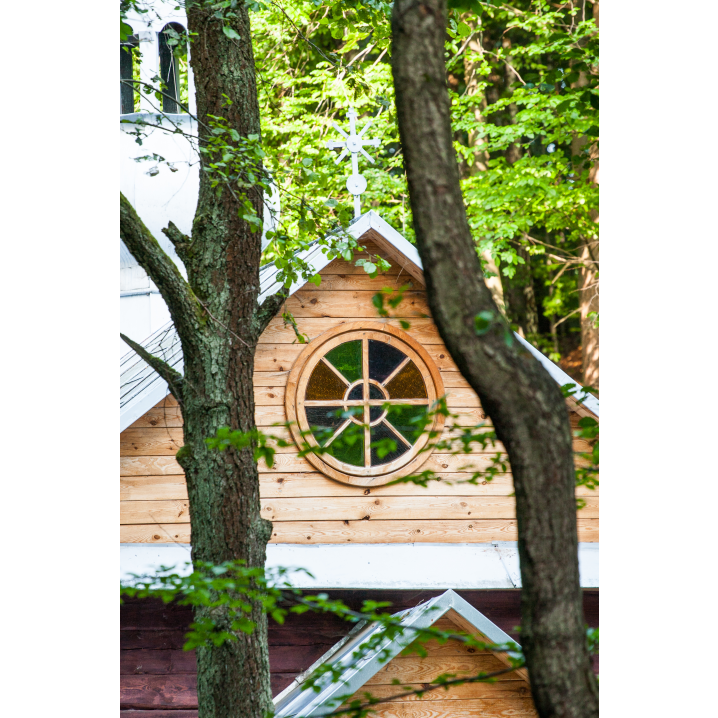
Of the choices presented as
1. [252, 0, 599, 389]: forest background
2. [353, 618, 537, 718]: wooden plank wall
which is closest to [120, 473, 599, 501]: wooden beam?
[353, 618, 537, 718]: wooden plank wall

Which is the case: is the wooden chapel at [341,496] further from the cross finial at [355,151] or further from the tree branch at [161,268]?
the tree branch at [161,268]

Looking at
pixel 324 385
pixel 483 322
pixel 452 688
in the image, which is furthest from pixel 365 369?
pixel 483 322

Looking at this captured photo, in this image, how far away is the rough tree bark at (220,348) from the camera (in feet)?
7.56

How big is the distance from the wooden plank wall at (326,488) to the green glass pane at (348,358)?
166mm

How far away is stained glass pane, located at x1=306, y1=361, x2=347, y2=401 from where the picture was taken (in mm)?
4613

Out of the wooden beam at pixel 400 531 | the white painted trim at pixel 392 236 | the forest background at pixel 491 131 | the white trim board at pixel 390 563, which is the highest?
the forest background at pixel 491 131

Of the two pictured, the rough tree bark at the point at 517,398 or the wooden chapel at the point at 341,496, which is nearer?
the rough tree bark at the point at 517,398

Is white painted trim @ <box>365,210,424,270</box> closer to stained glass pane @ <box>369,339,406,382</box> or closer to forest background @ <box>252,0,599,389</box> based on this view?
stained glass pane @ <box>369,339,406,382</box>

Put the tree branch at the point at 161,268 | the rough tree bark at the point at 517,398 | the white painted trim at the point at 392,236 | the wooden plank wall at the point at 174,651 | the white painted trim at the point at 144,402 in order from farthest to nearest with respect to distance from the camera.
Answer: the white painted trim at the point at 392,236 → the wooden plank wall at the point at 174,651 → the white painted trim at the point at 144,402 → the tree branch at the point at 161,268 → the rough tree bark at the point at 517,398

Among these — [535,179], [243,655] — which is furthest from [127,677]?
[535,179]

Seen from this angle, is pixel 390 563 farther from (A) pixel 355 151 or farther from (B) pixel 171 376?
(A) pixel 355 151

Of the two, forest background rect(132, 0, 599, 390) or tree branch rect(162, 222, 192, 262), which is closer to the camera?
tree branch rect(162, 222, 192, 262)

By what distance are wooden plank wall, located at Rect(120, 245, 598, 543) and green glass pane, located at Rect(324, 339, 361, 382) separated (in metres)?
0.17

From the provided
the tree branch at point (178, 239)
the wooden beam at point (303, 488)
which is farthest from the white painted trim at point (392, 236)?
the tree branch at point (178, 239)
